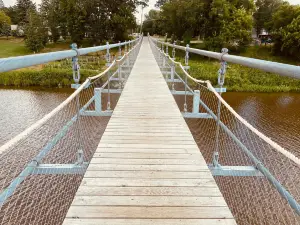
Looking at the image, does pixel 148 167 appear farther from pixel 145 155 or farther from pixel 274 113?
pixel 274 113

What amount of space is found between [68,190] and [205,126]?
20.0ft

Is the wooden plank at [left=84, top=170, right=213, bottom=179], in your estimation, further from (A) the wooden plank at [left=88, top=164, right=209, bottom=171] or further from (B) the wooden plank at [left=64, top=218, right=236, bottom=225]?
(B) the wooden plank at [left=64, top=218, right=236, bottom=225]

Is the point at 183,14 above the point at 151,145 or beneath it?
above

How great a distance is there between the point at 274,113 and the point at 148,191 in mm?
12811

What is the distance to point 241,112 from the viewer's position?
12.9m

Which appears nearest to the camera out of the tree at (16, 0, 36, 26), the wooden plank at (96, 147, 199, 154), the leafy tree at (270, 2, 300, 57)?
the wooden plank at (96, 147, 199, 154)

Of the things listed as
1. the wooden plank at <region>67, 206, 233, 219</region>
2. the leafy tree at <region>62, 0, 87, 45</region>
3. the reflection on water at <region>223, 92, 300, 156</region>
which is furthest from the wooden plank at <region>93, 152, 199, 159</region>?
the leafy tree at <region>62, 0, 87, 45</region>

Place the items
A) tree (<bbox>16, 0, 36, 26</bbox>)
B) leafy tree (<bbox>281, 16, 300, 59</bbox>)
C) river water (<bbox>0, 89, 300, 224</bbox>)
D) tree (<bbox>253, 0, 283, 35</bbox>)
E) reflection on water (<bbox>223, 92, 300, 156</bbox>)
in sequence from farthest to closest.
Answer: tree (<bbox>16, 0, 36, 26</bbox>), tree (<bbox>253, 0, 283, 35</bbox>), leafy tree (<bbox>281, 16, 300, 59</bbox>), reflection on water (<bbox>223, 92, 300, 156</bbox>), river water (<bbox>0, 89, 300, 224</bbox>)

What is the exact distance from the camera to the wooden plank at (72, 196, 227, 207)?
1727 mm

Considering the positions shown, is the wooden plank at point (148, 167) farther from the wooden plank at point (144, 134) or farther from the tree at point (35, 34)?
the tree at point (35, 34)

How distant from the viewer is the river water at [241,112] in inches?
334

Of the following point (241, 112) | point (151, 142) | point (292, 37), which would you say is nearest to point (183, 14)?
point (292, 37)

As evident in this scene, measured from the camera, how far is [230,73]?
20.2m

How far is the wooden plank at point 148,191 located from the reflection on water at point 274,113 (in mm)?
7520
